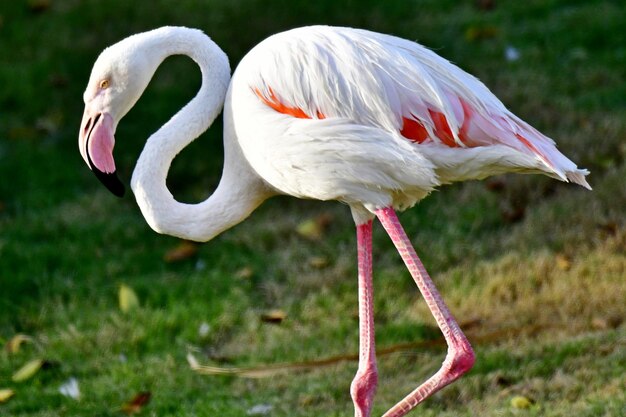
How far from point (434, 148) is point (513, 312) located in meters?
2.25

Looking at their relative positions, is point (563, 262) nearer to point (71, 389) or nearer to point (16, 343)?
point (71, 389)

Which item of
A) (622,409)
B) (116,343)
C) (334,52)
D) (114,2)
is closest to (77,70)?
(114,2)

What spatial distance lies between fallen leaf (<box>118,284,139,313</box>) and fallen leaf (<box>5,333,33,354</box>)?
615 millimetres

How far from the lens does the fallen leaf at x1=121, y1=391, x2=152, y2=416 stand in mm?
5797

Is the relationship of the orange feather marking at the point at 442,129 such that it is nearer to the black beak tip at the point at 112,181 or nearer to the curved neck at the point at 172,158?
the curved neck at the point at 172,158

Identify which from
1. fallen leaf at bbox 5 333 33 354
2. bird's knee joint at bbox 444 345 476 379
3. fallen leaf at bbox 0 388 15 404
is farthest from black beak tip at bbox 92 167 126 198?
fallen leaf at bbox 5 333 33 354

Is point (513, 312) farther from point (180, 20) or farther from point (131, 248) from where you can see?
point (180, 20)

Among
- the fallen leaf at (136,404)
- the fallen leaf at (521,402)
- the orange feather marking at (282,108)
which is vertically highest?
the orange feather marking at (282,108)

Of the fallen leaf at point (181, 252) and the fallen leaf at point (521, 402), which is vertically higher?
the fallen leaf at point (521, 402)

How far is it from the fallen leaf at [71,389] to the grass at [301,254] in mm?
48

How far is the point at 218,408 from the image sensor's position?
18.7ft

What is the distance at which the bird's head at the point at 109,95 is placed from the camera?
15.8 ft

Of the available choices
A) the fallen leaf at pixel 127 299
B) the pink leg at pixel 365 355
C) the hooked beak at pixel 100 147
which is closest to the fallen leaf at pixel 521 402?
the pink leg at pixel 365 355

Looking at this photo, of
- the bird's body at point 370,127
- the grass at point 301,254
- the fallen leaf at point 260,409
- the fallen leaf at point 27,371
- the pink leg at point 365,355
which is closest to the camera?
the bird's body at point 370,127
